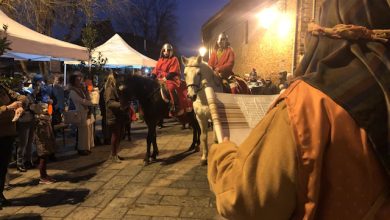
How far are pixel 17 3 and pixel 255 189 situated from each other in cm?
1012

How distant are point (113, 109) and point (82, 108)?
87cm

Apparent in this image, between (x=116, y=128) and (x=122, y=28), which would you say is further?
(x=122, y=28)

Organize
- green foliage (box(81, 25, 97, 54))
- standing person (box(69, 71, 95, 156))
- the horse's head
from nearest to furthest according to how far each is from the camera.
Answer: the horse's head < standing person (box(69, 71, 95, 156)) < green foliage (box(81, 25, 97, 54))

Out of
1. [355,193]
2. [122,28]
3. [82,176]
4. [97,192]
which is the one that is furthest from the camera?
[122,28]

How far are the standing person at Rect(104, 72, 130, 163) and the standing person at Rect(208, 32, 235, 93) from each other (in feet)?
7.77

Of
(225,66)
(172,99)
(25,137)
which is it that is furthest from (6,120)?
(225,66)

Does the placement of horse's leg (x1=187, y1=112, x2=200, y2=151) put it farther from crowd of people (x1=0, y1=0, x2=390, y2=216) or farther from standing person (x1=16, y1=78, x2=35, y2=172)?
crowd of people (x1=0, y1=0, x2=390, y2=216)

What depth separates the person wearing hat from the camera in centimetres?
100

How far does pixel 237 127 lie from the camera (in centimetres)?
152

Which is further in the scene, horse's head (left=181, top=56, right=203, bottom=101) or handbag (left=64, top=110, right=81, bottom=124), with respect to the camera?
handbag (left=64, top=110, right=81, bottom=124)

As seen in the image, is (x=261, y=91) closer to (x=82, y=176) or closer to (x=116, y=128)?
(x=116, y=128)

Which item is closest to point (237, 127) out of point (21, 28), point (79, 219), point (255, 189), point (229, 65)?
point (255, 189)

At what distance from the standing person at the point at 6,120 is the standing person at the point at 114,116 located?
112 inches

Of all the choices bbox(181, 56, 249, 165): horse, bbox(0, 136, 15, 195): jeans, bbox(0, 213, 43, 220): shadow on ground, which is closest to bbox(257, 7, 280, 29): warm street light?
bbox(181, 56, 249, 165): horse
